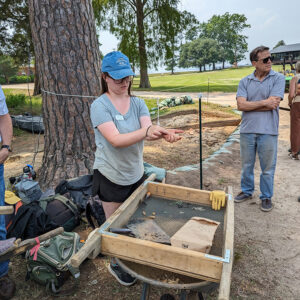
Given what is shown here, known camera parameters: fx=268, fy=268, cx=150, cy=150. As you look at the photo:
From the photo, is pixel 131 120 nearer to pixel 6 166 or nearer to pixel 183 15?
pixel 6 166

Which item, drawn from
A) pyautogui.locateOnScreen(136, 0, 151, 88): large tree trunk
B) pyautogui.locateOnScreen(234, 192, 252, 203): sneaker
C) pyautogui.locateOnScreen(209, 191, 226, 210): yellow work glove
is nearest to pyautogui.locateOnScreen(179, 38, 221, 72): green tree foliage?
pyautogui.locateOnScreen(136, 0, 151, 88): large tree trunk

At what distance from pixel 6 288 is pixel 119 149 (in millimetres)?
1691

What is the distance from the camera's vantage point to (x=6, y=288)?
2.40m

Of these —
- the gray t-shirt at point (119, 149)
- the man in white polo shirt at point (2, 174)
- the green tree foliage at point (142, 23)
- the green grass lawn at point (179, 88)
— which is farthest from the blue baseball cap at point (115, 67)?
the green tree foliage at point (142, 23)

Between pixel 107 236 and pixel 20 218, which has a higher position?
pixel 107 236

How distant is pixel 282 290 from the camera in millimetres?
2479

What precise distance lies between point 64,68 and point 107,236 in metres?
2.83

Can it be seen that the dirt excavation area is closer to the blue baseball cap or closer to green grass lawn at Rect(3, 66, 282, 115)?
the blue baseball cap

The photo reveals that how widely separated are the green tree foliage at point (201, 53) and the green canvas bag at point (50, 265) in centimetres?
7823

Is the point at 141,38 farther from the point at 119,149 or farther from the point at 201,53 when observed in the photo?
the point at 201,53

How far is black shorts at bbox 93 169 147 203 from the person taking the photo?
2084mm

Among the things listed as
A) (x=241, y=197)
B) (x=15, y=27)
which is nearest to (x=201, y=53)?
(x=15, y=27)

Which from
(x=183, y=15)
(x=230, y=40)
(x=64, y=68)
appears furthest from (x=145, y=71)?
(x=230, y=40)

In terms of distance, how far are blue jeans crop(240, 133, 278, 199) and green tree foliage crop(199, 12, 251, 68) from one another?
8776cm
